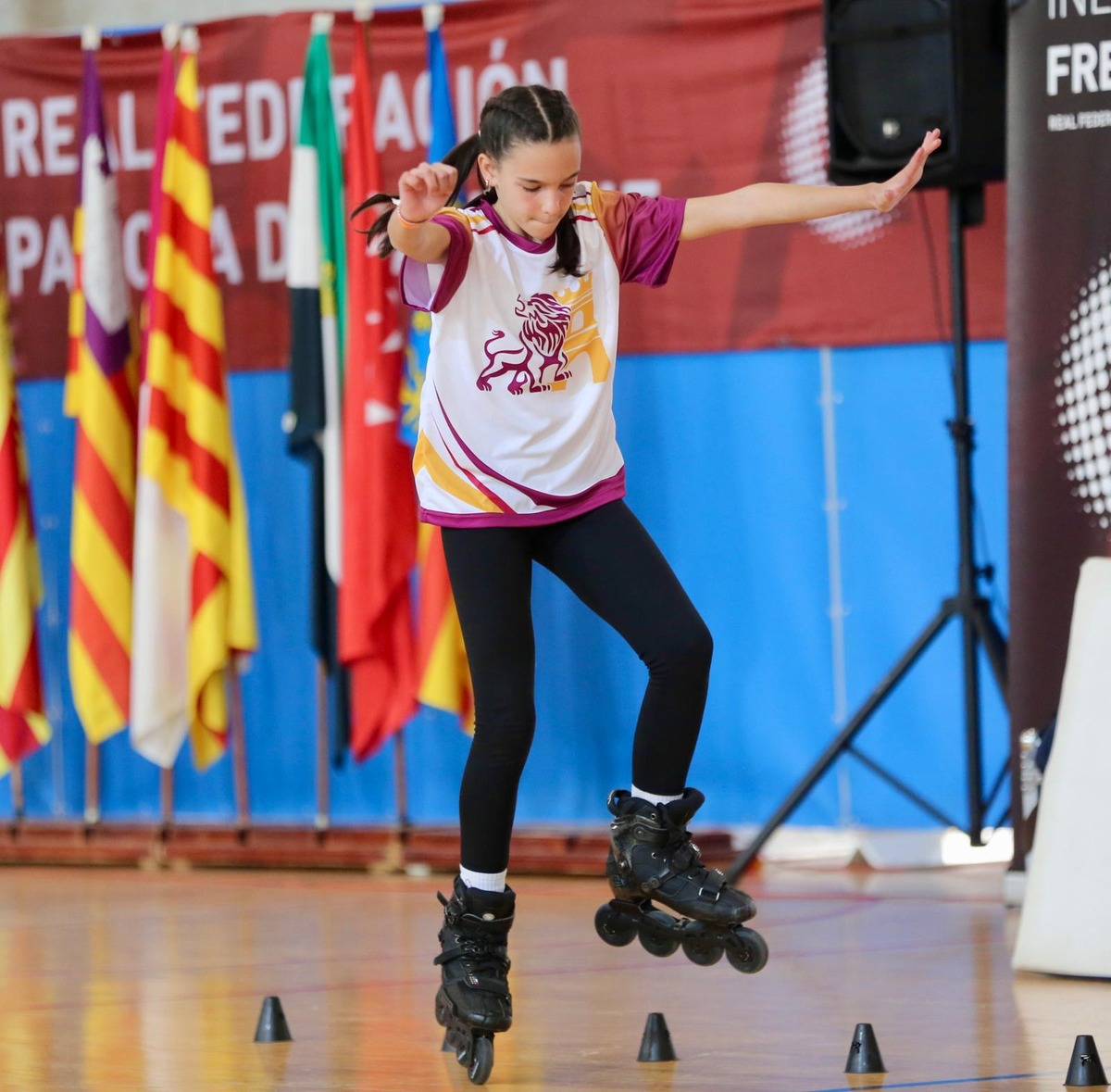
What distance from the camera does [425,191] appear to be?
8.96ft

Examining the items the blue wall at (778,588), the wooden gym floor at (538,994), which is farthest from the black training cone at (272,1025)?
the blue wall at (778,588)

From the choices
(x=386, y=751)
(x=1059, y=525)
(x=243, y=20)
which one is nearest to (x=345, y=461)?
(x=386, y=751)

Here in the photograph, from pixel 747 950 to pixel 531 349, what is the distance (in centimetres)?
95

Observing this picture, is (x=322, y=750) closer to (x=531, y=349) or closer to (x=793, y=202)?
(x=531, y=349)

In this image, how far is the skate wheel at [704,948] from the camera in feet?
9.70

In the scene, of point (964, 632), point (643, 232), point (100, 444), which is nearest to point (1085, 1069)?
point (643, 232)

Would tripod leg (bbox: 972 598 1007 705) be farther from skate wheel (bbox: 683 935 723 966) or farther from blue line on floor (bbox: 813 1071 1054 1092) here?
blue line on floor (bbox: 813 1071 1054 1092)

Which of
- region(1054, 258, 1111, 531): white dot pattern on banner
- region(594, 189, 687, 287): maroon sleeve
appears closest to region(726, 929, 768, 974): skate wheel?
region(594, 189, 687, 287): maroon sleeve

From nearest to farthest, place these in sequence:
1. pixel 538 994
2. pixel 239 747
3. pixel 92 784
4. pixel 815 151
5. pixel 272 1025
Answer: pixel 272 1025
pixel 538 994
pixel 815 151
pixel 239 747
pixel 92 784

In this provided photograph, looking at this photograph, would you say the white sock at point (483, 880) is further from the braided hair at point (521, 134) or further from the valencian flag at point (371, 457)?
the valencian flag at point (371, 457)

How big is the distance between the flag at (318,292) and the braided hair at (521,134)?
2.75 metres

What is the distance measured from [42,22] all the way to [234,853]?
2904 millimetres

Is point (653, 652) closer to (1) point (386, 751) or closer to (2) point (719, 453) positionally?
(2) point (719, 453)

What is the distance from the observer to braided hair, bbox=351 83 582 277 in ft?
9.10
